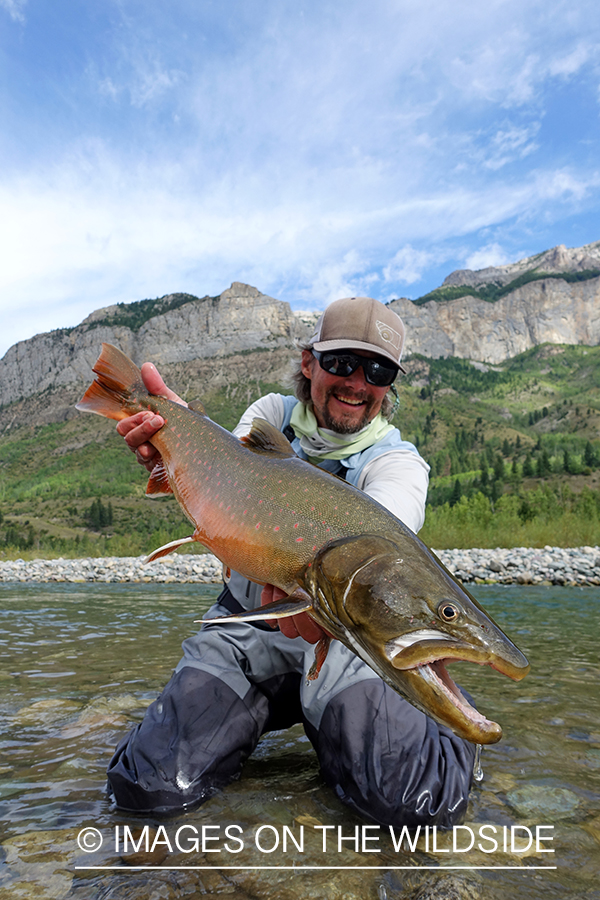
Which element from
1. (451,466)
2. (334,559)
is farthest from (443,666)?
(451,466)

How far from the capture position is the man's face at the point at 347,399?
341cm

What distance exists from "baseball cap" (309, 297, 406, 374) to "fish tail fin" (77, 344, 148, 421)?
1107 mm

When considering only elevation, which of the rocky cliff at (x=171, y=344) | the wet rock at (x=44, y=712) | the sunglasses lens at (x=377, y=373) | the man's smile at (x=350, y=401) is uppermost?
the rocky cliff at (x=171, y=344)

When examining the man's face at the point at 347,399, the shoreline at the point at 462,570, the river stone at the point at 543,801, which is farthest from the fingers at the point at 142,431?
the shoreline at the point at 462,570

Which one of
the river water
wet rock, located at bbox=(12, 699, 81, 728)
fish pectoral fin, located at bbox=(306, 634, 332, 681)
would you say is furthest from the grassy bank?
fish pectoral fin, located at bbox=(306, 634, 332, 681)

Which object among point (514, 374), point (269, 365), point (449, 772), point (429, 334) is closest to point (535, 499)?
point (449, 772)

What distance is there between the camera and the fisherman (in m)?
2.49

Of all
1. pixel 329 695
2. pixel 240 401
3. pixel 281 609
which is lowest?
pixel 329 695

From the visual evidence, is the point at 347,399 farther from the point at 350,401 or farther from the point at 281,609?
the point at 281,609

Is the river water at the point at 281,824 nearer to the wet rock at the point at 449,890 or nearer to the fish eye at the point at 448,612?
the wet rock at the point at 449,890

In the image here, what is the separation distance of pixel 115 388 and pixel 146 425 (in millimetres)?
370

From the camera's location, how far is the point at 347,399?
11.3 ft

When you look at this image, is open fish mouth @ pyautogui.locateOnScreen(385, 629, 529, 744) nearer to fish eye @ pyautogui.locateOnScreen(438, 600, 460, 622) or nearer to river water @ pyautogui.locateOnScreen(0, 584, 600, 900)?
fish eye @ pyautogui.locateOnScreen(438, 600, 460, 622)

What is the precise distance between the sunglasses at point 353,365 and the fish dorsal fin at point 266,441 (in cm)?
94
